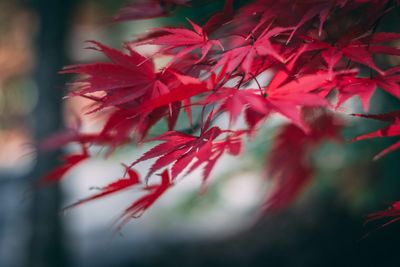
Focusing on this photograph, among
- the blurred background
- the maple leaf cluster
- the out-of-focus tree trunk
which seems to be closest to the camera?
the maple leaf cluster

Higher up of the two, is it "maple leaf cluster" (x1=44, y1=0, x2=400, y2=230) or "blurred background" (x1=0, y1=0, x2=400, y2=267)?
"maple leaf cluster" (x1=44, y1=0, x2=400, y2=230)

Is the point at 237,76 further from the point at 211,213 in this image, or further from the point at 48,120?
the point at 211,213

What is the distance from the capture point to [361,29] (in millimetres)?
708

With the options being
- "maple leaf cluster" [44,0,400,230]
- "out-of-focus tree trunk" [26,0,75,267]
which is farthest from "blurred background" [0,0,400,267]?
"maple leaf cluster" [44,0,400,230]

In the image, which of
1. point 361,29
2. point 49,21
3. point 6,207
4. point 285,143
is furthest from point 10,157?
point 361,29

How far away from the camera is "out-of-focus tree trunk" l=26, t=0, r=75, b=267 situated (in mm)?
2379

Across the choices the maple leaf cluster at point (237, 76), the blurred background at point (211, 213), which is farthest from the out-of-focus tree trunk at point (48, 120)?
the maple leaf cluster at point (237, 76)

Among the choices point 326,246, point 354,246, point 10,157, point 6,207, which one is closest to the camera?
point 354,246

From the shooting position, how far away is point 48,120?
95.5 inches

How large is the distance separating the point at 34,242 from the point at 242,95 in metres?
2.15

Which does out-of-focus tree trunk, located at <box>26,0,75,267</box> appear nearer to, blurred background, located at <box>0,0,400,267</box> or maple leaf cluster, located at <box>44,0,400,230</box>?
blurred background, located at <box>0,0,400,267</box>

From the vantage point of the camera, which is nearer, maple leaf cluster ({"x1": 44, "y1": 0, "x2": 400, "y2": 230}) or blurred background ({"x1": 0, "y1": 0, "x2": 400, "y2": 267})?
maple leaf cluster ({"x1": 44, "y1": 0, "x2": 400, "y2": 230})

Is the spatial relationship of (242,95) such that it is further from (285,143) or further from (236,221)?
(236,221)

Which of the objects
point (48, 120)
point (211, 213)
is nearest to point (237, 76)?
point (48, 120)
